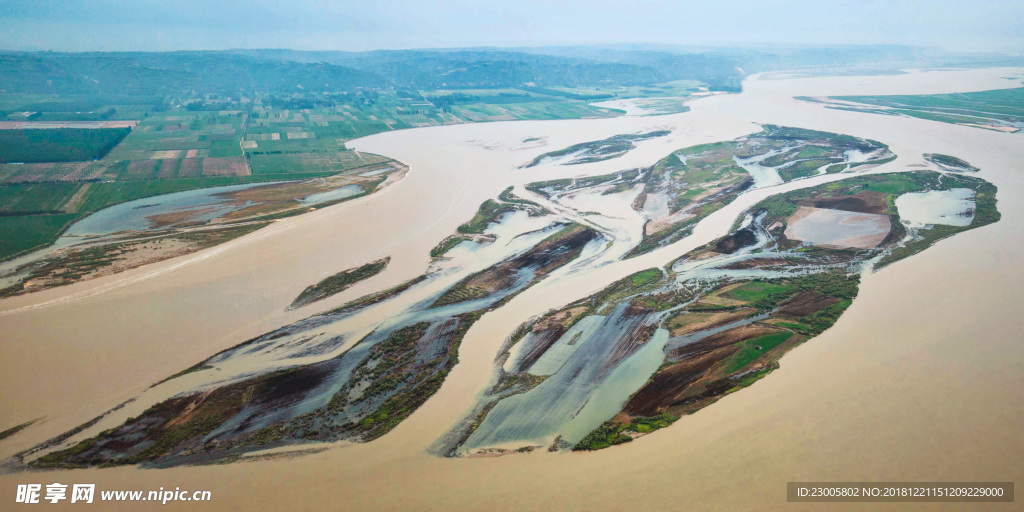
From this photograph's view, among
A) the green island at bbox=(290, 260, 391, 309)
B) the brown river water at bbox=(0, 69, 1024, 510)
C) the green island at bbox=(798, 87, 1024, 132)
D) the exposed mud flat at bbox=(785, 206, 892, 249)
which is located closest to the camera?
the brown river water at bbox=(0, 69, 1024, 510)

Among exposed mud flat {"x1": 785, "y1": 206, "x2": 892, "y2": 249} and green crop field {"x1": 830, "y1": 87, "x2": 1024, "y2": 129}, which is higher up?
green crop field {"x1": 830, "y1": 87, "x2": 1024, "y2": 129}

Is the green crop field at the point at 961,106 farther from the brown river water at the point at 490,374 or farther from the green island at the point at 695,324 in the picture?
the green island at the point at 695,324

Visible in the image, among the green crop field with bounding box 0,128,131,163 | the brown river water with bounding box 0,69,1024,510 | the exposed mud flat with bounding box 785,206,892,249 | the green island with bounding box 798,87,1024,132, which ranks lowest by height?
the brown river water with bounding box 0,69,1024,510

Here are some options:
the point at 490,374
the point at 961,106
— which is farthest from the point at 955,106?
the point at 490,374

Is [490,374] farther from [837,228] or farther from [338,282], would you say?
[837,228]

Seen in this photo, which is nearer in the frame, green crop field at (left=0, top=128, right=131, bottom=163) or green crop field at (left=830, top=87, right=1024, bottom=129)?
green crop field at (left=0, top=128, right=131, bottom=163)

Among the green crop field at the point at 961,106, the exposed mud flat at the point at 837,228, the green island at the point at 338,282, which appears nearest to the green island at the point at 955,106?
the green crop field at the point at 961,106

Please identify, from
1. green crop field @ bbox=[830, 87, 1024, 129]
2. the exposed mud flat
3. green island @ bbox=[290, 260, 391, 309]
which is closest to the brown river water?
green island @ bbox=[290, 260, 391, 309]

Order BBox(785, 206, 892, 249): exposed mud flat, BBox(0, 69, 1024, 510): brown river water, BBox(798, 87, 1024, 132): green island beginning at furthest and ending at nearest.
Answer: BBox(798, 87, 1024, 132): green island → BBox(785, 206, 892, 249): exposed mud flat → BBox(0, 69, 1024, 510): brown river water

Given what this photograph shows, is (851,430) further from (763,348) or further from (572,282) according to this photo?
(572,282)

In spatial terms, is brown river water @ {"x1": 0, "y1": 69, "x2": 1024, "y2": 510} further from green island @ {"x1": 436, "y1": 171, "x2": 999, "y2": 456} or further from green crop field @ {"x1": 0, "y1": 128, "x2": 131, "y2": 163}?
green crop field @ {"x1": 0, "y1": 128, "x2": 131, "y2": 163}
